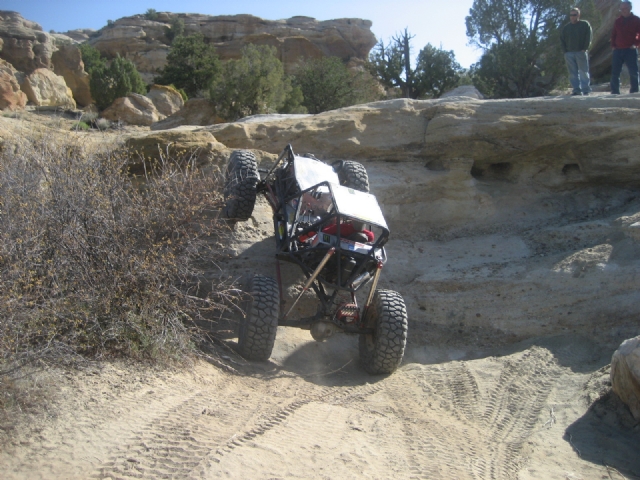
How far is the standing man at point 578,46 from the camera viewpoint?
11.3 metres

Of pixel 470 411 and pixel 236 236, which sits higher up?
pixel 236 236

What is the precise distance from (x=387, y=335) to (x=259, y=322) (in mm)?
1420

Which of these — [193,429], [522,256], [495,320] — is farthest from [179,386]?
[522,256]

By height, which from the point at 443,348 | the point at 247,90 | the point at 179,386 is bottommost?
the point at 443,348

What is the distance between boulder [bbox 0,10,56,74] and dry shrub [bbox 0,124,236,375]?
23.1 metres

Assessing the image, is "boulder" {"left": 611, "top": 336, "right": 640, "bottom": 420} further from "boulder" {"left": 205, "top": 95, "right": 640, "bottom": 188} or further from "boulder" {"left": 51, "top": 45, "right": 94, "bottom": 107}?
"boulder" {"left": 51, "top": 45, "right": 94, "bottom": 107}

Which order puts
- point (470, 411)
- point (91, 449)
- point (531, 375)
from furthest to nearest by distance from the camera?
point (531, 375), point (470, 411), point (91, 449)

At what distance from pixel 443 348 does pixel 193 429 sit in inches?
169

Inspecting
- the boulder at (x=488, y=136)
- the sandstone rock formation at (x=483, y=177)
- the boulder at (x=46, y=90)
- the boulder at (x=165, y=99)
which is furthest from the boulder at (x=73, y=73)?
the sandstone rock formation at (x=483, y=177)

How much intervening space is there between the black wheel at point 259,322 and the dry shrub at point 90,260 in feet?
1.14

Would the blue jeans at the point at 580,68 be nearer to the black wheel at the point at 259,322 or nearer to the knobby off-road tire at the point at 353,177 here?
the knobby off-road tire at the point at 353,177

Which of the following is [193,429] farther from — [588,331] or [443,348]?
[588,331]

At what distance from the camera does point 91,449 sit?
4156mm

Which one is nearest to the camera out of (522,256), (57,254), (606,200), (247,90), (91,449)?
(91,449)
